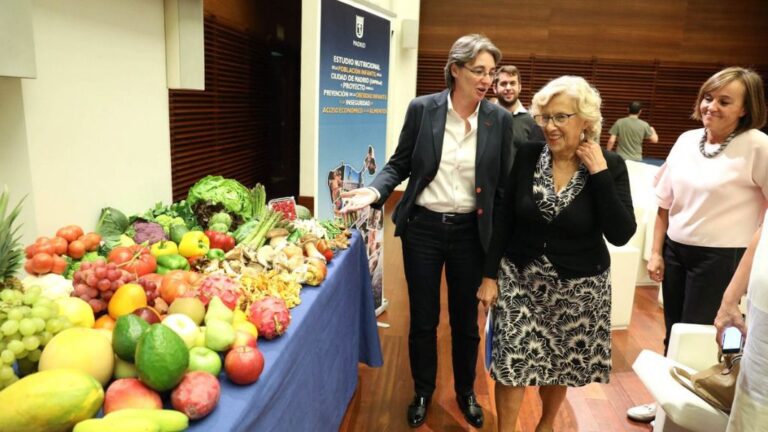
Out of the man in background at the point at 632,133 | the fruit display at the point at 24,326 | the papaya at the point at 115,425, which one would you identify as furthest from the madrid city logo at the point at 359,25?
the man in background at the point at 632,133

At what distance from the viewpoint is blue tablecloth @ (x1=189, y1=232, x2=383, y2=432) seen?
1.29 m

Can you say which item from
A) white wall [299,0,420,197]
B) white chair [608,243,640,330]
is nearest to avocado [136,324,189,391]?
white chair [608,243,640,330]

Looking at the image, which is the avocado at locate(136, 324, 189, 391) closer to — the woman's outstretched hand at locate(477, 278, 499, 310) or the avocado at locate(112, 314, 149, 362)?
the avocado at locate(112, 314, 149, 362)

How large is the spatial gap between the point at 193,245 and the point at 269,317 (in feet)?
2.08

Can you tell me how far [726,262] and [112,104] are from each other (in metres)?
2.76

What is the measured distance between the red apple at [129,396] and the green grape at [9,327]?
0.74 feet

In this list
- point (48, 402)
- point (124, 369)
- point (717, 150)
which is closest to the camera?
point (48, 402)

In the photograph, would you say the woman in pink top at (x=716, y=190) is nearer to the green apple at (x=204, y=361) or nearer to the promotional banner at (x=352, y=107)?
the promotional banner at (x=352, y=107)

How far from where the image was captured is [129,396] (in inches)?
44.2

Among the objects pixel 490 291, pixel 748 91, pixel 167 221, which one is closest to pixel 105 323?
pixel 167 221

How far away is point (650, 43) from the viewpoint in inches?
352

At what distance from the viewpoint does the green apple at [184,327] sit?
1363 millimetres

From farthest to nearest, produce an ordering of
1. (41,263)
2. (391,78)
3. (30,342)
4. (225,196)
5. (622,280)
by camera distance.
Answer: (391,78)
(622,280)
(225,196)
(41,263)
(30,342)

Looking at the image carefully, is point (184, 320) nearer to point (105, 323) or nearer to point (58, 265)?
point (105, 323)
